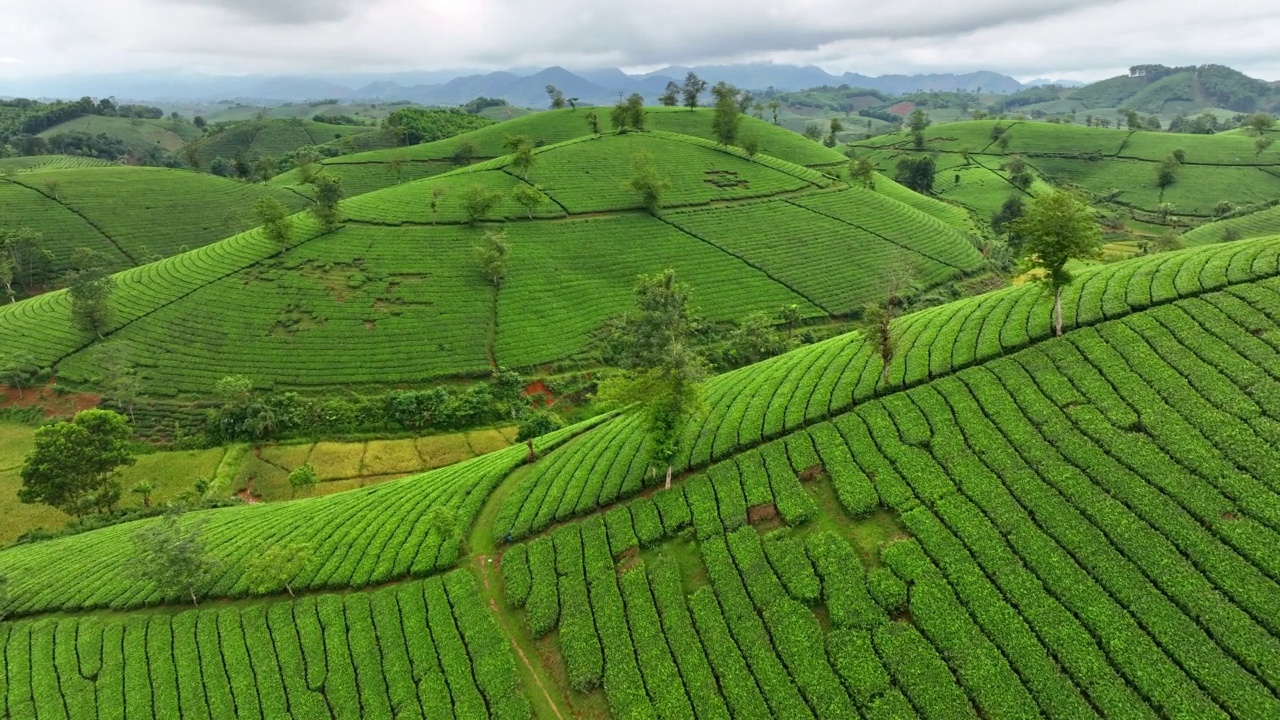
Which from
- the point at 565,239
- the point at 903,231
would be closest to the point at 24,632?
the point at 565,239

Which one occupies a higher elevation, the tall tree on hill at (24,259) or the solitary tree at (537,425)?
the tall tree on hill at (24,259)

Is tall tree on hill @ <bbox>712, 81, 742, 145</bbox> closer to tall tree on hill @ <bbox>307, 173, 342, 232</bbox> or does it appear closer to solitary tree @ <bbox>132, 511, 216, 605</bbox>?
tall tree on hill @ <bbox>307, 173, 342, 232</bbox>

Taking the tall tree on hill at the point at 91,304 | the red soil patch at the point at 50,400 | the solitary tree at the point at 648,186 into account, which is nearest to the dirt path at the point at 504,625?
the red soil patch at the point at 50,400

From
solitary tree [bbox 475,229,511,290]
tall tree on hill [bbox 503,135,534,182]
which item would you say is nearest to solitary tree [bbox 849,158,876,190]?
tall tree on hill [bbox 503,135,534,182]

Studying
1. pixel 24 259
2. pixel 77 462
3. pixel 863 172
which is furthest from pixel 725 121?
pixel 24 259

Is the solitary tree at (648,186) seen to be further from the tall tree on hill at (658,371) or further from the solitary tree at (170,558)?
the solitary tree at (170,558)

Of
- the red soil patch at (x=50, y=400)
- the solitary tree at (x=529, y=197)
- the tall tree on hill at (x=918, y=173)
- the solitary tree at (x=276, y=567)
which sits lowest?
the red soil patch at (x=50, y=400)

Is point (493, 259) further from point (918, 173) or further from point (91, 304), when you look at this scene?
point (918, 173)
